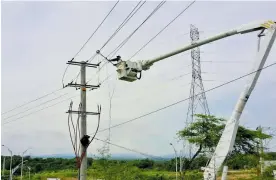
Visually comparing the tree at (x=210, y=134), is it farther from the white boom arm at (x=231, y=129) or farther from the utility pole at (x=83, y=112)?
the utility pole at (x=83, y=112)

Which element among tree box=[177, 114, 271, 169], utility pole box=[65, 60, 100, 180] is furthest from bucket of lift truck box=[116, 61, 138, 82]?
tree box=[177, 114, 271, 169]

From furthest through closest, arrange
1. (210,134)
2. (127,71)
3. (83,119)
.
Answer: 1. (210,134)
2. (83,119)
3. (127,71)

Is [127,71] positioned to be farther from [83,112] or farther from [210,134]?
[210,134]

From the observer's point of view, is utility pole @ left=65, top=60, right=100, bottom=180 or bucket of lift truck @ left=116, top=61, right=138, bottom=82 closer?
bucket of lift truck @ left=116, top=61, right=138, bottom=82

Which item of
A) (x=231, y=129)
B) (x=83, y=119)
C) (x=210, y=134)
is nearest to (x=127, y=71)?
(x=83, y=119)

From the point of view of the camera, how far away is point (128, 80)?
30.7 ft

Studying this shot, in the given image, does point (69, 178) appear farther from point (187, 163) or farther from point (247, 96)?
point (247, 96)

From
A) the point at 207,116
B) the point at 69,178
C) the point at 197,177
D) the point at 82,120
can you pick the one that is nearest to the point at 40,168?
the point at 69,178

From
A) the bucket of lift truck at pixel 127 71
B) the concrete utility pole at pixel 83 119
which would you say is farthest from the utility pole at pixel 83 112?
the bucket of lift truck at pixel 127 71

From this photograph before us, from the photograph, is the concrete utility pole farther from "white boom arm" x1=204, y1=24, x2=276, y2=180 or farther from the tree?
the tree

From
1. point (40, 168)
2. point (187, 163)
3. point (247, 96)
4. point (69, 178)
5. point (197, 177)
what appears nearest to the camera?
point (247, 96)

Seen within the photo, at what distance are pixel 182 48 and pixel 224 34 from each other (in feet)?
3.06

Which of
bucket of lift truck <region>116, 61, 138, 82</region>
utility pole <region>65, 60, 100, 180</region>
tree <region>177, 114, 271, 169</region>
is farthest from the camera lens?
tree <region>177, 114, 271, 169</region>

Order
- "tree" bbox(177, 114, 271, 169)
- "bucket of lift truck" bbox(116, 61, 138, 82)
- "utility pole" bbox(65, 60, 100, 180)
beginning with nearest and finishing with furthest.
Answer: "bucket of lift truck" bbox(116, 61, 138, 82), "utility pole" bbox(65, 60, 100, 180), "tree" bbox(177, 114, 271, 169)
